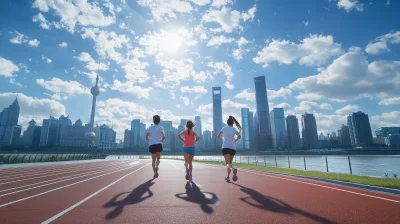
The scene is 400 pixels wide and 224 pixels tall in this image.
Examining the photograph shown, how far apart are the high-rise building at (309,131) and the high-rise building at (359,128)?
26.0 meters

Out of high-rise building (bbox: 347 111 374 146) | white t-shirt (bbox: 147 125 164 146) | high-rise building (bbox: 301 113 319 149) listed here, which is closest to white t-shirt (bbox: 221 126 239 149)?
white t-shirt (bbox: 147 125 164 146)

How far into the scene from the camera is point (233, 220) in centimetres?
323

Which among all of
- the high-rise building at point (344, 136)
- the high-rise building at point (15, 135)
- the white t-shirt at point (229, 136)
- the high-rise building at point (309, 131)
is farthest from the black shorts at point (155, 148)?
the high-rise building at point (15, 135)

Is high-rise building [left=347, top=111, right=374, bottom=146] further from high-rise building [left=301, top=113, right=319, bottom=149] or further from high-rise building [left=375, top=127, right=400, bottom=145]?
high-rise building [left=375, top=127, right=400, bottom=145]

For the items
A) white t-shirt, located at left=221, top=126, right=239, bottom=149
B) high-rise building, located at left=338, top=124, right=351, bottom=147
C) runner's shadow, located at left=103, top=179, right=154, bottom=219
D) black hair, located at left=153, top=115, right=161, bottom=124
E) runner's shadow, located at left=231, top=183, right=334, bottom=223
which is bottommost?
runner's shadow, located at left=231, top=183, right=334, bottom=223

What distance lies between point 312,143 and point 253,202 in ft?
634

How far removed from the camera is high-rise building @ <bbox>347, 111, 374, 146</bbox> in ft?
495

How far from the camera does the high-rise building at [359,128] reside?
495 feet

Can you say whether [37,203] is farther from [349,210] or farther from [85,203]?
[349,210]

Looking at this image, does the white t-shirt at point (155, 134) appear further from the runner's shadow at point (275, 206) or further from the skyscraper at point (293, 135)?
the skyscraper at point (293, 135)

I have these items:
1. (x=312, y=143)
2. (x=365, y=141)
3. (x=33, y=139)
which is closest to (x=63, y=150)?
(x=33, y=139)

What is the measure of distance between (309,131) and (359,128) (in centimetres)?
3552

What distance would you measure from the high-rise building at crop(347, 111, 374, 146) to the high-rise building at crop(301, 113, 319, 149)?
85.3 ft

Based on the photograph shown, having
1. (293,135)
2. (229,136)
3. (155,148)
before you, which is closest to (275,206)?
(229,136)
